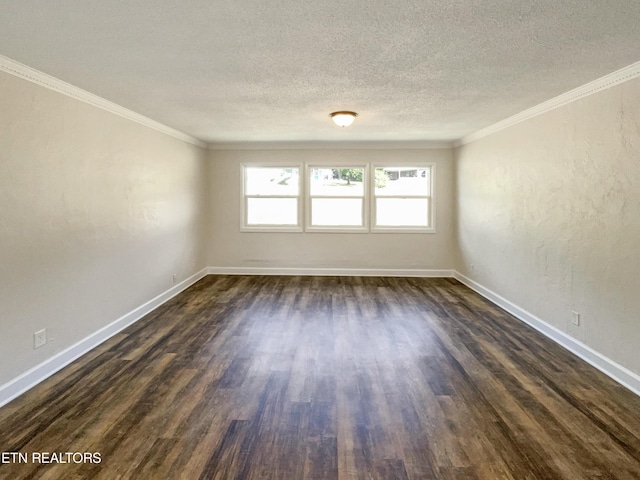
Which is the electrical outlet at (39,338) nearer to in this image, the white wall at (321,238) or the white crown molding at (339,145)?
the white wall at (321,238)

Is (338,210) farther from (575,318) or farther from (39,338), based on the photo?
(39,338)

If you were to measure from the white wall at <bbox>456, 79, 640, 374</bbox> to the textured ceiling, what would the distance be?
1.39ft

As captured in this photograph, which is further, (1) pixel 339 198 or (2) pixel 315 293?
(1) pixel 339 198

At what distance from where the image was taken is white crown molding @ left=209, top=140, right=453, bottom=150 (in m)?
Result: 6.40

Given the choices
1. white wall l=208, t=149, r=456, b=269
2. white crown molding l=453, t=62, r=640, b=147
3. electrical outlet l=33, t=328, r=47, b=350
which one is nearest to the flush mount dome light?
white crown molding l=453, t=62, r=640, b=147

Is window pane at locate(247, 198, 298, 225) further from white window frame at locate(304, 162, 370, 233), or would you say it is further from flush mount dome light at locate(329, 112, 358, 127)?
flush mount dome light at locate(329, 112, 358, 127)

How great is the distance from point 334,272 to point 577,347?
13.6 ft

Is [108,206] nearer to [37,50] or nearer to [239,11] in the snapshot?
[37,50]

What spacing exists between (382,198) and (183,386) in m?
5.03

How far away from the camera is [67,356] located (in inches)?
122

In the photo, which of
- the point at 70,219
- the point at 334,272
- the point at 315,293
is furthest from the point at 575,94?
the point at 70,219

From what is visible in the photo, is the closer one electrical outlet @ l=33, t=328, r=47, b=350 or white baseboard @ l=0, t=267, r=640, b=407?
white baseboard @ l=0, t=267, r=640, b=407

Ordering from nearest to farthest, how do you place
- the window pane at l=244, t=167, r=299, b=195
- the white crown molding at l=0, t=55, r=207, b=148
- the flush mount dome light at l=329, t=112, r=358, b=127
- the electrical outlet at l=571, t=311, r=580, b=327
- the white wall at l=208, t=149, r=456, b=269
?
the white crown molding at l=0, t=55, r=207, b=148
the electrical outlet at l=571, t=311, r=580, b=327
the flush mount dome light at l=329, t=112, r=358, b=127
the white wall at l=208, t=149, r=456, b=269
the window pane at l=244, t=167, r=299, b=195

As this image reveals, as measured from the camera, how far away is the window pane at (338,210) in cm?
683
